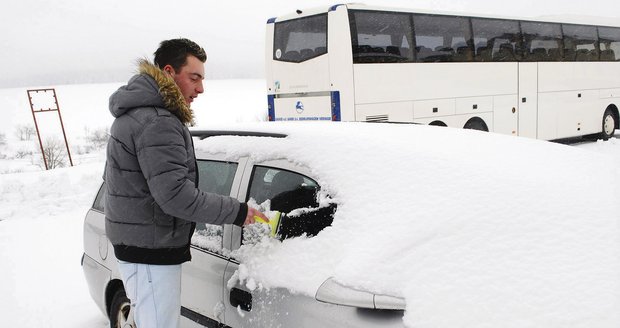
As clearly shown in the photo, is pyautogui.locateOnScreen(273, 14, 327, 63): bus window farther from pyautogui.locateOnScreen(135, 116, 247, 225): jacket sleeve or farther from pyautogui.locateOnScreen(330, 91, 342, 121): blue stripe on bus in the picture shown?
pyautogui.locateOnScreen(135, 116, 247, 225): jacket sleeve

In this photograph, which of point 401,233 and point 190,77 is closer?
point 401,233

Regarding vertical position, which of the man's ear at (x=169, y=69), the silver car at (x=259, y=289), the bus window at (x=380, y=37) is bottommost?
the silver car at (x=259, y=289)

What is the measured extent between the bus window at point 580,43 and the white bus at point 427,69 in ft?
0.10

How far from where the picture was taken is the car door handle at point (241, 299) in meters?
2.22

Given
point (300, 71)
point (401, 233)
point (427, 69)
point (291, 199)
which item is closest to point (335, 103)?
point (300, 71)

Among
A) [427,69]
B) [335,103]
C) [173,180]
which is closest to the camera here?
[173,180]

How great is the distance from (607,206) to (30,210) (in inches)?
339

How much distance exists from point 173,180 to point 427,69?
946 cm

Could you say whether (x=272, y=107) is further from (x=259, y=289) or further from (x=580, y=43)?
(x=259, y=289)

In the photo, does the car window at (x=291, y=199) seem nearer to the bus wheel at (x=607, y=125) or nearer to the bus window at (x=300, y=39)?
the bus window at (x=300, y=39)

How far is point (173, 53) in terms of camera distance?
2326mm

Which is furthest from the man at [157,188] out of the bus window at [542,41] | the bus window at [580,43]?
the bus window at [580,43]

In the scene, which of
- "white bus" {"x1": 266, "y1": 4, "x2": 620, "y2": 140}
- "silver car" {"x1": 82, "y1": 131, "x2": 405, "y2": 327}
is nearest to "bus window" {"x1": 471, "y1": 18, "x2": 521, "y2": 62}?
"white bus" {"x1": 266, "y1": 4, "x2": 620, "y2": 140}

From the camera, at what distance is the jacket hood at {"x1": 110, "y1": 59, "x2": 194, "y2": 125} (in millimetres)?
2182
